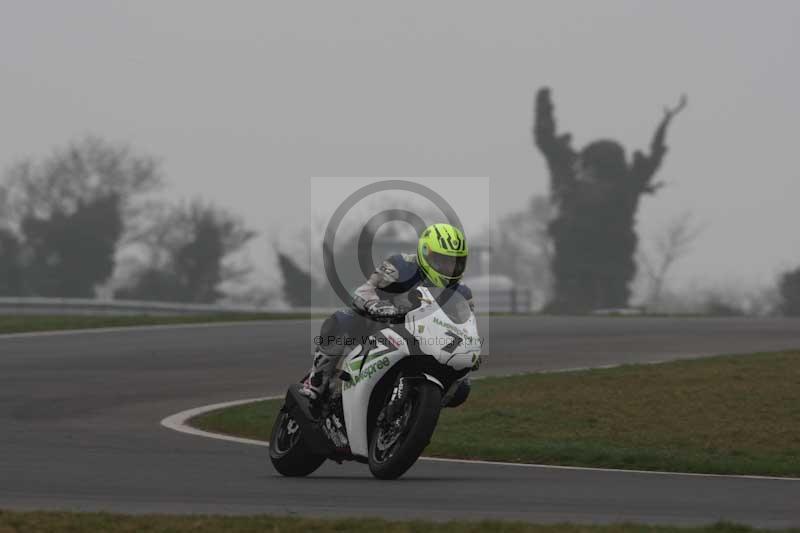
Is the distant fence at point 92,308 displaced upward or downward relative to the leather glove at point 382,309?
upward

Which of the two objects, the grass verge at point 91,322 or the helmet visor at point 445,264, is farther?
the grass verge at point 91,322

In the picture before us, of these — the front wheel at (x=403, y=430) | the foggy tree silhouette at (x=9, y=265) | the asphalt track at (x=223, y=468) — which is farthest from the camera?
the foggy tree silhouette at (x=9, y=265)

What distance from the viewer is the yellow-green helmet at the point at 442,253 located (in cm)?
1114

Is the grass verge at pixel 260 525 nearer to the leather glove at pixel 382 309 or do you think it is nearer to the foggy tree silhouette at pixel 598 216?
the leather glove at pixel 382 309

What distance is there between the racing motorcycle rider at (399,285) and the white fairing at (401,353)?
0.54 ft

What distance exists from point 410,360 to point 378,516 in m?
2.17

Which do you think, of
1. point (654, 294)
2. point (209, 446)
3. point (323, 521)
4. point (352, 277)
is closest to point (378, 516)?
point (323, 521)

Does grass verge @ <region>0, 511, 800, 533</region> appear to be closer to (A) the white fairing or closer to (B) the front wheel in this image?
(B) the front wheel

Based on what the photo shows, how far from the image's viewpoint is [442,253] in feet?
36.6

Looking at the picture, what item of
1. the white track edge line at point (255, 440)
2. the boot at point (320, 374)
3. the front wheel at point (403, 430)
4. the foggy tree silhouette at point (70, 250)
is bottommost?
the white track edge line at point (255, 440)

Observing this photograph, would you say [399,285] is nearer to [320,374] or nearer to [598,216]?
[320,374]

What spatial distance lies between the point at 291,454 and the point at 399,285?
1602mm

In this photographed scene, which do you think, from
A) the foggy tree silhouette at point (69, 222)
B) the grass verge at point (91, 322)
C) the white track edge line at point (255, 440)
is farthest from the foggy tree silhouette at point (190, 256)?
the white track edge line at point (255, 440)

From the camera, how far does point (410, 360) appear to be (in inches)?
438
